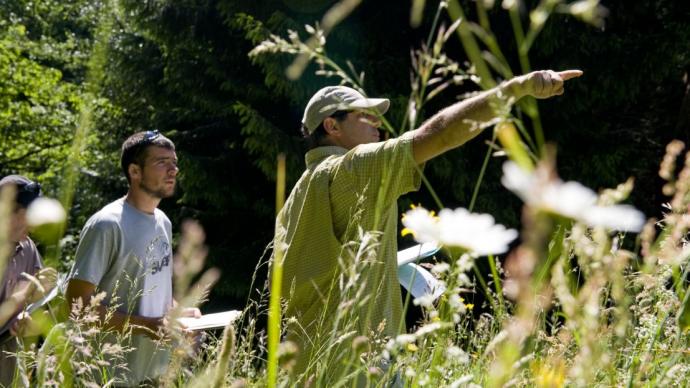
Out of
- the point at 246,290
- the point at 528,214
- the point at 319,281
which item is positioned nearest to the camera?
the point at 528,214

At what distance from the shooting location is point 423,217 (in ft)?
2.33

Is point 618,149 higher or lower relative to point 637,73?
lower

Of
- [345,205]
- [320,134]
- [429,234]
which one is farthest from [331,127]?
[429,234]

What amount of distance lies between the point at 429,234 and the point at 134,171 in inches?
111

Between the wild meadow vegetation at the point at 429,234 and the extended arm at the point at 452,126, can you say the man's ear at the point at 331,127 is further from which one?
the extended arm at the point at 452,126

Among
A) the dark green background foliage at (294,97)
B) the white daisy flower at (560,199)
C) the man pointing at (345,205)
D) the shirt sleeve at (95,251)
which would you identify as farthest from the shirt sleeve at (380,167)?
the dark green background foliage at (294,97)

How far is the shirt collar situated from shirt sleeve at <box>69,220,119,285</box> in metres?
0.79

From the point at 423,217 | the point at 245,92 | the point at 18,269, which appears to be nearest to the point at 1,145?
the point at 245,92

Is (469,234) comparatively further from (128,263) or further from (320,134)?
(128,263)

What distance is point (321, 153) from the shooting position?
257 cm

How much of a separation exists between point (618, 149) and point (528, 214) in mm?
7766

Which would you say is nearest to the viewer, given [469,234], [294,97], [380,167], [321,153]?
[469,234]

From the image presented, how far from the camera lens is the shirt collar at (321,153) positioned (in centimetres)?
256

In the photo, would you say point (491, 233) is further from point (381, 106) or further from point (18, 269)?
point (18, 269)
